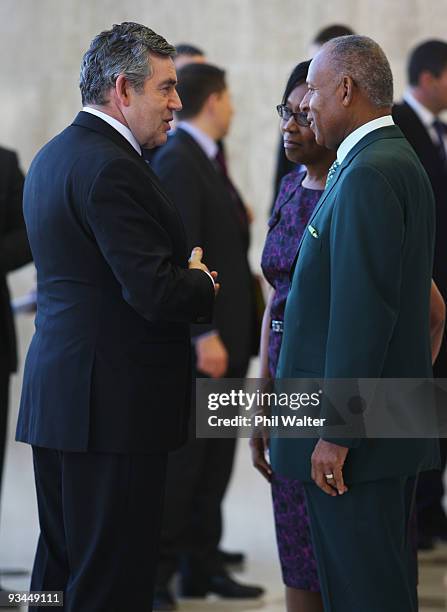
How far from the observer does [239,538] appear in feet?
16.3

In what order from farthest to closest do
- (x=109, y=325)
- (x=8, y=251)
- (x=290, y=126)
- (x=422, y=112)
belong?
(x=422, y=112), (x=8, y=251), (x=290, y=126), (x=109, y=325)

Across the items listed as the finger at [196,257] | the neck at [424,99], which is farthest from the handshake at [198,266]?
the neck at [424,99]

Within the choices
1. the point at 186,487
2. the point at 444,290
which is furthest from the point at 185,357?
the point at 186,487

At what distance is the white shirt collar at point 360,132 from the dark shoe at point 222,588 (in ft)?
6.71

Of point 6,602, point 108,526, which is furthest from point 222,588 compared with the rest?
point 108,526

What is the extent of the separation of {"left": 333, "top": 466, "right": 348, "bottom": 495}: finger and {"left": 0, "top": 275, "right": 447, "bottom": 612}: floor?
1576mm

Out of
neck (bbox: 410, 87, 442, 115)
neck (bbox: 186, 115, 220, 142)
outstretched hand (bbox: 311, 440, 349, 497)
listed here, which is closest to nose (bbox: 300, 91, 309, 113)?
outstretched hand (bbox: 311, 440, 349, 497)

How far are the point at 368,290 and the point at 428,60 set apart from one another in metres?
2.90

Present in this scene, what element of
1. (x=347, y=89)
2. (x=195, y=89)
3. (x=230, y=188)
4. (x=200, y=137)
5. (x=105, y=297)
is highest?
(x=195, y=89)

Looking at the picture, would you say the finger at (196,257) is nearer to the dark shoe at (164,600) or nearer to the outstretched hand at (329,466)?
the outstretched hand at (329,466)

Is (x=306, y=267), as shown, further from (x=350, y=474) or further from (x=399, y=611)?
(x=399, y=611)

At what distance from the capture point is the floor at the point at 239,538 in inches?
158

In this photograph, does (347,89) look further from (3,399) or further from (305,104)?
(3,399)

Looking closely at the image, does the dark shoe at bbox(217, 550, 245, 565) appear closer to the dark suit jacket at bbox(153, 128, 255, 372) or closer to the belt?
the dark suit jacket at bbox(153, 128, 255, 372)
